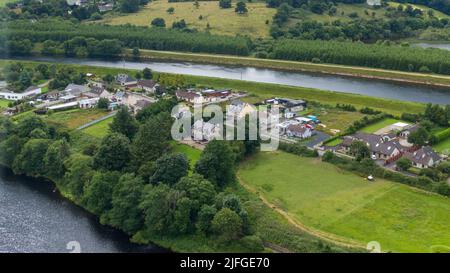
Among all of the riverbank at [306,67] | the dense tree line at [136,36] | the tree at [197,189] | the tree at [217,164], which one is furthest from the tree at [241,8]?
the tree at [197,189]

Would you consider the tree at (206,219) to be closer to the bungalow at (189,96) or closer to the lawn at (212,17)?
the bungalow at (189,96)

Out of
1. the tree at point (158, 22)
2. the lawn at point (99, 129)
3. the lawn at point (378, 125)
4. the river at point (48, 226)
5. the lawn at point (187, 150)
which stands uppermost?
the tree at point (158, 22)

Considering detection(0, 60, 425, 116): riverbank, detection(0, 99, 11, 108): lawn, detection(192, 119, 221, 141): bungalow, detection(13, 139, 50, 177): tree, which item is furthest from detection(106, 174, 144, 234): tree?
detection(0, 99, 11, 108): lawn

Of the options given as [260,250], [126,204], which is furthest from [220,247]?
[126,204]

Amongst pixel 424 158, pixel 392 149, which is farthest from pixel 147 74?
pixel 424 158

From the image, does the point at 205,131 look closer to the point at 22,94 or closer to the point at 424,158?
the point at 424,158

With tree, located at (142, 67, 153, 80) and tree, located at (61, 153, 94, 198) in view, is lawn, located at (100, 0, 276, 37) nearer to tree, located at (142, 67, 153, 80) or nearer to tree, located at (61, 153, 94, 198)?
tree, located at (142, 67, 153, 80)
